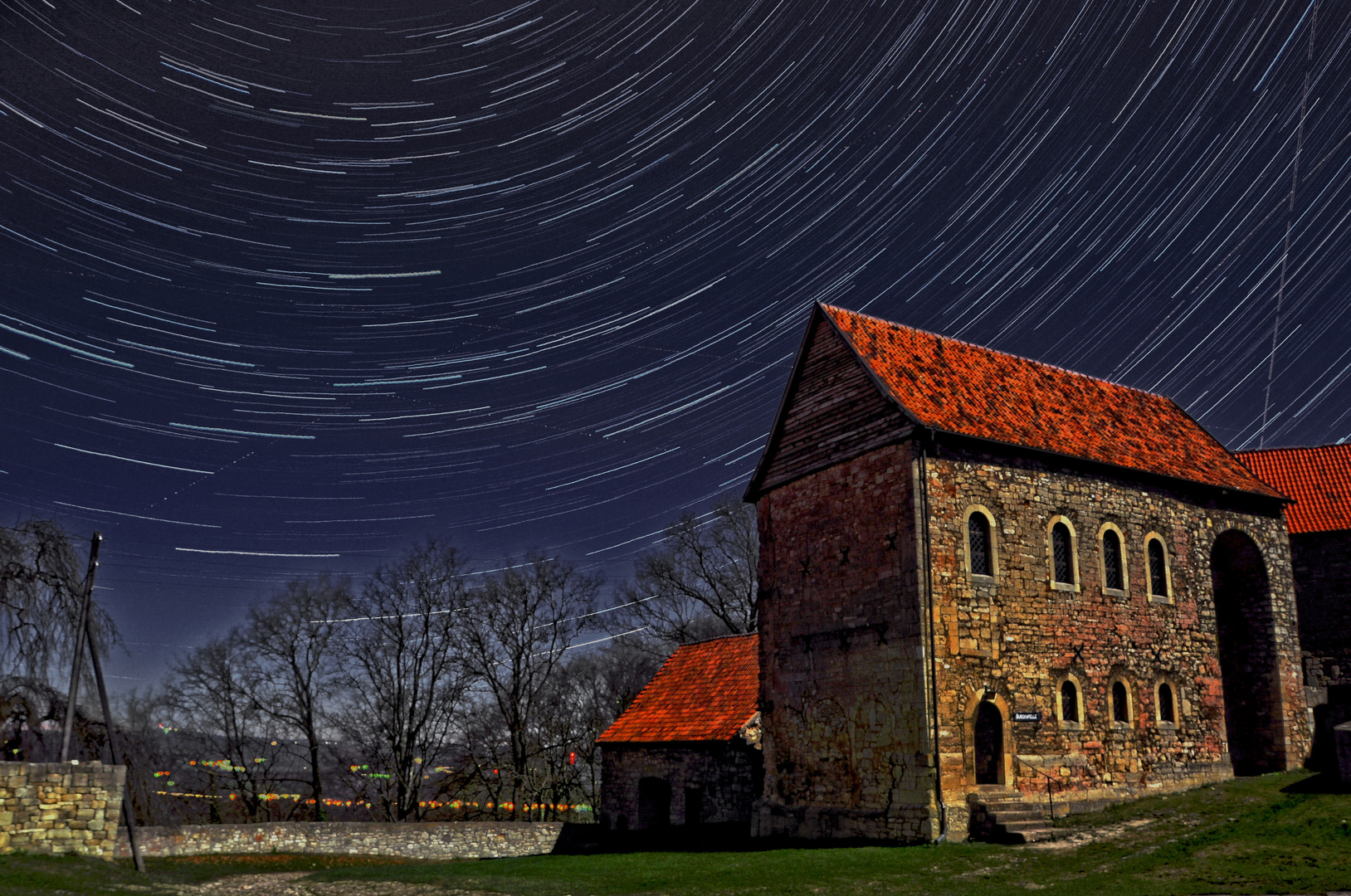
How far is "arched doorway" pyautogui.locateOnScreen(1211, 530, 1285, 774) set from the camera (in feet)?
Result: 93.0

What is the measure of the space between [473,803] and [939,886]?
133 feet

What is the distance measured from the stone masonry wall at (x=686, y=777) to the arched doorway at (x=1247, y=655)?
44.9ft

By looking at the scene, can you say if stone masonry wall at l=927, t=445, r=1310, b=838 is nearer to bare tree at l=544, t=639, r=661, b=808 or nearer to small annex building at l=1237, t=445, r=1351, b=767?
small annex building at l=1237, t=445, r=1351, b=767

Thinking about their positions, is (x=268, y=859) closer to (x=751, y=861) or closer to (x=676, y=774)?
(x=676, y=774)

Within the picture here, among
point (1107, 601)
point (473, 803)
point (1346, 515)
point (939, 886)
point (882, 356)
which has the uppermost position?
point (882, 356)

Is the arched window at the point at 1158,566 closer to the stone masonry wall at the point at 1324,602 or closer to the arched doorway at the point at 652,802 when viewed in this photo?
the stone masonry wall at the point at 1324,602

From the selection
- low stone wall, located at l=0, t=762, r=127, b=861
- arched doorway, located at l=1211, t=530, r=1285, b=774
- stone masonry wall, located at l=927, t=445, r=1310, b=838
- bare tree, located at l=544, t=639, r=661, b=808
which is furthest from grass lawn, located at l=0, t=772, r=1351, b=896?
bare tree, located at l=544, t=639, r=661, b=808

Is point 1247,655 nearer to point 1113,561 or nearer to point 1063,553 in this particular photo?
point 1113,561

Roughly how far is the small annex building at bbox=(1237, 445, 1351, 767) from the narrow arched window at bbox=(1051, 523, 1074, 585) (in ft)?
32.9

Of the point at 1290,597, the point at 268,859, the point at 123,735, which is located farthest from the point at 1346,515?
the point at 123,735

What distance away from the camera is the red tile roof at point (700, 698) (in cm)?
3130

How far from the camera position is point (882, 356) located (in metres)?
26.5

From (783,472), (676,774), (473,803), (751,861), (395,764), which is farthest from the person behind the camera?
(473,803)

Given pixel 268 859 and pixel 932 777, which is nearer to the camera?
pixel 932 777
